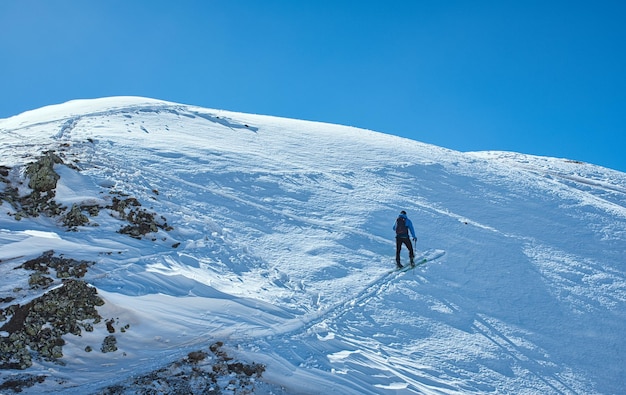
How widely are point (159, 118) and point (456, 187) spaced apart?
1546cm

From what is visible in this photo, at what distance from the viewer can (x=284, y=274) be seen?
36.2 feet

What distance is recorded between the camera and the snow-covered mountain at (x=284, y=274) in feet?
24.4

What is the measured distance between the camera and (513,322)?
425 inches

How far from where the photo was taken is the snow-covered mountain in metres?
7.43

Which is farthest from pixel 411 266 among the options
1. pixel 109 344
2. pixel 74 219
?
pixel 74 219

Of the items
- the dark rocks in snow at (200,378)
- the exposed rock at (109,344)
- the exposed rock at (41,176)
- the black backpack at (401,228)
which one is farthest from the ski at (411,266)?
the exposed rock at (41,176)

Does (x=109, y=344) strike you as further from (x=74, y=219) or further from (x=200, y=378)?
(x=74, y=219)

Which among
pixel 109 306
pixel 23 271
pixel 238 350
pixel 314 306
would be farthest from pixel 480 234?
pixel 23 271

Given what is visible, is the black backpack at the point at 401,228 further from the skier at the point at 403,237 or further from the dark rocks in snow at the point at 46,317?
the dark rocks in snow at the point at 46,317

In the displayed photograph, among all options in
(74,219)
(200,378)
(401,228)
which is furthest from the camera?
(401,228)

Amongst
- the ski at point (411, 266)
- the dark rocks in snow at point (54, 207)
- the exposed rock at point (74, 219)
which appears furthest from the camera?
the ski at point (411, 266)

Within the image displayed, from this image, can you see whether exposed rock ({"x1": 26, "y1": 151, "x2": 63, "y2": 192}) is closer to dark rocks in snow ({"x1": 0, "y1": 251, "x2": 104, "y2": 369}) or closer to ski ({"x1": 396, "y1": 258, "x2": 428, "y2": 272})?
dark rocks in snow ({"x1": 0, "y1": 251, "x2": 104, "y2": 369})

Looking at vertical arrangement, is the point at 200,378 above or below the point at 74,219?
below

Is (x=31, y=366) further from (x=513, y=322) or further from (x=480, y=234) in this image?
(x=480, y=234)
